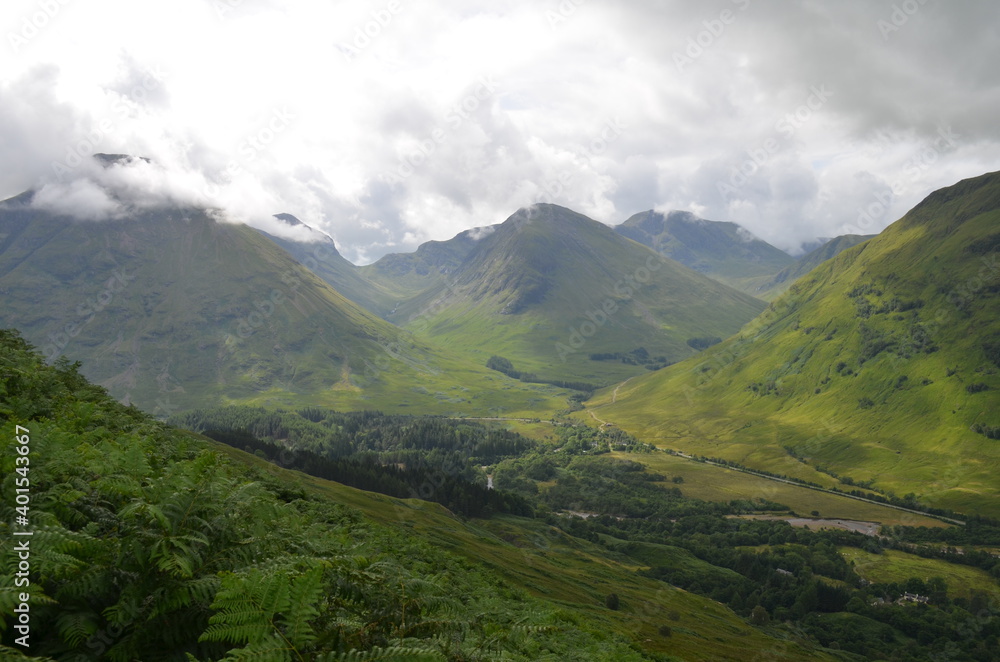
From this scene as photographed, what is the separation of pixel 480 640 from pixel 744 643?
294 ft

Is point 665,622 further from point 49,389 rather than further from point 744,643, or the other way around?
point 49,389

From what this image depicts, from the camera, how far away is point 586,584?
89.9 meters

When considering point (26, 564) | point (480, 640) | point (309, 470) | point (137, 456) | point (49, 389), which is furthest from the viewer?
point (309, 470)

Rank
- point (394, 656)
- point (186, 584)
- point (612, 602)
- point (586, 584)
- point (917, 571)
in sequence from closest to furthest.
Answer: point (394, 656), point (186, 584), point (612, 602), point (586, 584), point (917, 571)

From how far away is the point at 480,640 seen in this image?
37.7 ft

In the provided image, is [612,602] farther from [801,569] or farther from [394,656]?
[801,569]

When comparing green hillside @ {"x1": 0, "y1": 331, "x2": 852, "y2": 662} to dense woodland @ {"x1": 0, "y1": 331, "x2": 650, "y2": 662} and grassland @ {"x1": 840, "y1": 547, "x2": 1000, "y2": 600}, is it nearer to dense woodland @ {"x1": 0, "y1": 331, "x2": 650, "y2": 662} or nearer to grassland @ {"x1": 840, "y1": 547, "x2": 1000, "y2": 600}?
dense woodland @ {"x1": 0, "y1": 331, "x2": 650, "y2": 662}

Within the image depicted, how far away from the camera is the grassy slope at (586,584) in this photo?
65.7 m

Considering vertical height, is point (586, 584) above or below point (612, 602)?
below

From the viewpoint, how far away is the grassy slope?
65688 millimetres

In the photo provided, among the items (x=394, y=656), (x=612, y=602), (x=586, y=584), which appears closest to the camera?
(x=394, y=656)

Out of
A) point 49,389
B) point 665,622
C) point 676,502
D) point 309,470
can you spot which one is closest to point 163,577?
point 49,389

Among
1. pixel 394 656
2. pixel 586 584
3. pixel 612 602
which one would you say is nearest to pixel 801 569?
pixel 586 584

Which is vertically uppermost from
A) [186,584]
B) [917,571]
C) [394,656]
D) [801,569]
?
[186,584]
